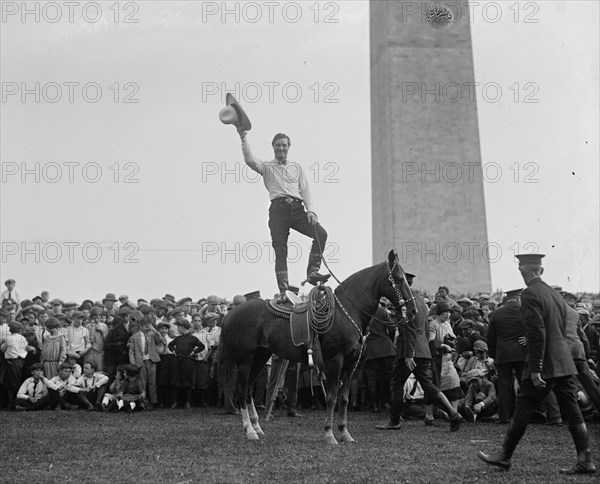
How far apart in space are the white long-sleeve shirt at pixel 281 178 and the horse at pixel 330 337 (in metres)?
1.45

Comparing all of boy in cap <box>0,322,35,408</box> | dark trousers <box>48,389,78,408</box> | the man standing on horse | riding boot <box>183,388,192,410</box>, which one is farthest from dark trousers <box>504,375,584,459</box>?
boy in cap <box>0,322,35,408</box>

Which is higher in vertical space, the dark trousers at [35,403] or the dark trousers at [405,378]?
the dark trousers at [405,378]

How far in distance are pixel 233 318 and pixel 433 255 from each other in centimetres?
2134

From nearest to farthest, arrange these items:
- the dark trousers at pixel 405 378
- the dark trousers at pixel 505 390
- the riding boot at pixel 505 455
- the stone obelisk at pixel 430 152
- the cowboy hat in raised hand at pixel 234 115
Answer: the riding boot at pixel 505 455, the cowboy hat in raised hand at pixel 234 115, the dark trousers at pixel 405 378, the dark trousers at pixel 505 390, the stone obelisk at pixel 430 152

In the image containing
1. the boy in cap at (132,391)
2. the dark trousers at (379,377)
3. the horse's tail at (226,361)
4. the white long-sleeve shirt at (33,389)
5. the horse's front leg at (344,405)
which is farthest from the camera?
the white long-sleeve shirt at (33,389)

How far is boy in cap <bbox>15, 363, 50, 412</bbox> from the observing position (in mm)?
17109

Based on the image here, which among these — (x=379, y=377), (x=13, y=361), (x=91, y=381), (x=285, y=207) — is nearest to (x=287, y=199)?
(x=285, y=207)

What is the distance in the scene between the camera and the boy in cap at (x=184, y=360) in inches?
686

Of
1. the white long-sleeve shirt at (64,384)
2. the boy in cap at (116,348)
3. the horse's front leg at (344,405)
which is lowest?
the horse's front leg at (344,405)

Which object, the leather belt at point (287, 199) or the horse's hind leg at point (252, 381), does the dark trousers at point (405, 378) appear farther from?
the leather belt at point (287, 199)

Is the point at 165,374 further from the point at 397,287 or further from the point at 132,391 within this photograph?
the point at 397,287

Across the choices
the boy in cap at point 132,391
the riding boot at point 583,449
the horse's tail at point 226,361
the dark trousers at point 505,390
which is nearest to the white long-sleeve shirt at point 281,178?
the horse's tail at point 226,361

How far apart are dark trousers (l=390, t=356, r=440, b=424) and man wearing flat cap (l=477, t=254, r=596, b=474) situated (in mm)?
3612

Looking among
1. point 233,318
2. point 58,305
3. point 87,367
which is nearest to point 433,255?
point 58,305
